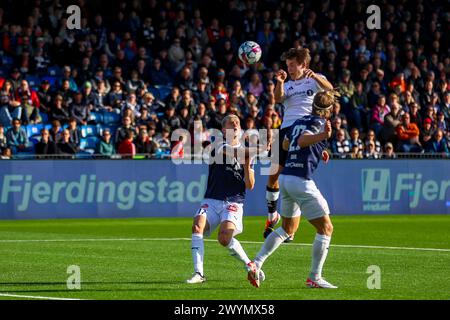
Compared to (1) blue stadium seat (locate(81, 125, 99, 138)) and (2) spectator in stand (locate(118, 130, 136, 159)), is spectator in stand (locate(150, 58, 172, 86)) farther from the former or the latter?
(2) spectator in stand (locate(118, 130, 136, 159))

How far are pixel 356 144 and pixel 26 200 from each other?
31.8ft

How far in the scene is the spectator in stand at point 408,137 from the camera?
101 ft

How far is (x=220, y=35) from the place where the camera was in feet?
113

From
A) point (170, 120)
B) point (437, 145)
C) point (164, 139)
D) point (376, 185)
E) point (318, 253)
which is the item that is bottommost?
point (376, 185)

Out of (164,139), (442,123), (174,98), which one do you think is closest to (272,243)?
(164,139)

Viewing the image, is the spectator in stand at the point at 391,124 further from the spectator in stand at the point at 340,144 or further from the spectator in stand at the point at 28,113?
the spectator in stand at the point at 28,113

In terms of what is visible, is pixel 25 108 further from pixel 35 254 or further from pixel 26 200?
pixel 35 254

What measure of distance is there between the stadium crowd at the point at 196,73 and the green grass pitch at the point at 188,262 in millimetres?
3874

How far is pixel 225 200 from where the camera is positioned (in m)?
13.3

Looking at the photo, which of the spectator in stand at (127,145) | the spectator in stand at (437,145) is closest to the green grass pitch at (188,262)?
the spectator in stand at (127,145)

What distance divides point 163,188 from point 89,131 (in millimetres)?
2811

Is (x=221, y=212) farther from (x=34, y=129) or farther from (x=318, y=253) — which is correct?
(x=34, y=129)

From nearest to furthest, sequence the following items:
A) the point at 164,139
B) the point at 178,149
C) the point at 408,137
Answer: the point at 178,149 < the point at 164,139 < the point at 408,137
